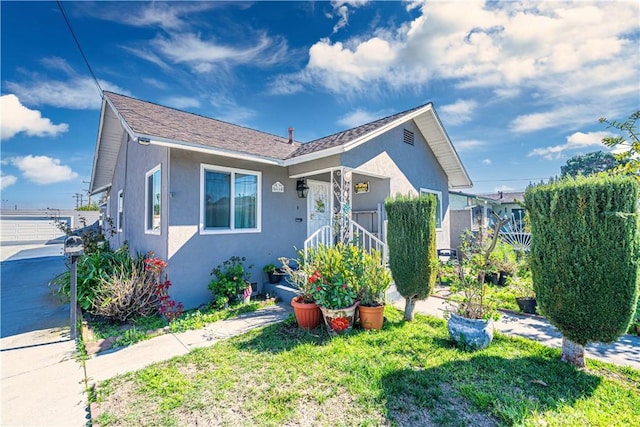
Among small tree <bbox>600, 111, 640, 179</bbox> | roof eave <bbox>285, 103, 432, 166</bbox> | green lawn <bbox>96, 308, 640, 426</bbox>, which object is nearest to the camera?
green lawn <bbox>96, 308, 640, 426</bbox>

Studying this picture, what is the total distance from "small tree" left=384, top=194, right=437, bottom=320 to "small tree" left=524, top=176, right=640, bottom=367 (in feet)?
5.68

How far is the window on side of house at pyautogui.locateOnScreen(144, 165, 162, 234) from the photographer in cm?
680

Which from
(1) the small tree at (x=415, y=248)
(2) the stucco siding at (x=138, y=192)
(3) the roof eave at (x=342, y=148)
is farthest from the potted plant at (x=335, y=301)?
(2) the stucco siding at (x=138, y=192)

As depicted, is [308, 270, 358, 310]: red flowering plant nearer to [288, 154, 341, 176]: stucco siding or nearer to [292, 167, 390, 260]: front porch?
[292, 167, 390, 260]: front porch

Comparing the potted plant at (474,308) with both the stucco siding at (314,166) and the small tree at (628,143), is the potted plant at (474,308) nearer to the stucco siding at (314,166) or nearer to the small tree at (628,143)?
the small tree at (628,143)

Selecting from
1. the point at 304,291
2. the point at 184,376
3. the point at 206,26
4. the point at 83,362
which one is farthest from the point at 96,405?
the point at 206,26

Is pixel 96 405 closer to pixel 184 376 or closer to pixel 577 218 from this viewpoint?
pixel 184 376

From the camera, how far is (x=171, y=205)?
594cm

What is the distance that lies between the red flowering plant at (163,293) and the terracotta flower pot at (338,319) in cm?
311

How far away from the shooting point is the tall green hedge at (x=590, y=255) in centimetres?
303

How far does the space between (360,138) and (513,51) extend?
453cm

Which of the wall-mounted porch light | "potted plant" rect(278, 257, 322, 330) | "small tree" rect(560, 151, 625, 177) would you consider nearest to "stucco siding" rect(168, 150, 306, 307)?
the wall-mounted porch light

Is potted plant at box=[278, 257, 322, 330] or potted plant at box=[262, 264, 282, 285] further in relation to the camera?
potted plant at box=[262, 264, 282, 285]

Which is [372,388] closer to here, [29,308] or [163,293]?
[163,293]
